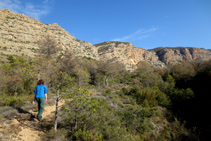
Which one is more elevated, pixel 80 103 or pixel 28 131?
pixel 80 103

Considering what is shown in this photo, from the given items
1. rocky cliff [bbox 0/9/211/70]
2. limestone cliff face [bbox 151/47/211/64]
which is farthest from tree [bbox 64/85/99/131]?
limestone cliff face [bbox 151/47/211/64]

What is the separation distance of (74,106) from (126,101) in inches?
360

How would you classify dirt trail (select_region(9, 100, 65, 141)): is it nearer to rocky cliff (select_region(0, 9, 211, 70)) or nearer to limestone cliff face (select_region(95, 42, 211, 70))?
rocky cliff (select_region(0, 9, 211, 70))

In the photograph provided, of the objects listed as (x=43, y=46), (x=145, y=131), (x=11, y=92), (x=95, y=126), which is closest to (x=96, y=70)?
(x=43, y=46)

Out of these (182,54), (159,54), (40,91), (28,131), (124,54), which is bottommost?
(28,131)

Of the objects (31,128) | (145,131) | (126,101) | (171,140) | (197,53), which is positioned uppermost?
(197,53)

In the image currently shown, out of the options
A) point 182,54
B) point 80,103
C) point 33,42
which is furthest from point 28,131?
point 182,54

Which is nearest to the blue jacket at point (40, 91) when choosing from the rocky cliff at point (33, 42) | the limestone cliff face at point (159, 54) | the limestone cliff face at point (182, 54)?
the rocky cliff at point (33, 42)

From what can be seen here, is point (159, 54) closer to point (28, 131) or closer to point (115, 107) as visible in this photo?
point (115, 107)

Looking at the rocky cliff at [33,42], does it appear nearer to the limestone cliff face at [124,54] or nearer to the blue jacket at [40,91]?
the limestone cliff face at [124,54]

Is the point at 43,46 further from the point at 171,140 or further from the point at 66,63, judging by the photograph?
the point at 171,140

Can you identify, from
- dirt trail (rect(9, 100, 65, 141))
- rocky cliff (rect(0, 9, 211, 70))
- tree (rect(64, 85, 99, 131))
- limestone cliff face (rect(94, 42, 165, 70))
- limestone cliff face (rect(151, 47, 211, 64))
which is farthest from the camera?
limestone cliff face (rect(151, 47, 211, 64))

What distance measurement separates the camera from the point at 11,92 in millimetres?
9945

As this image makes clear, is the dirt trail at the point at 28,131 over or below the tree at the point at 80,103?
below
